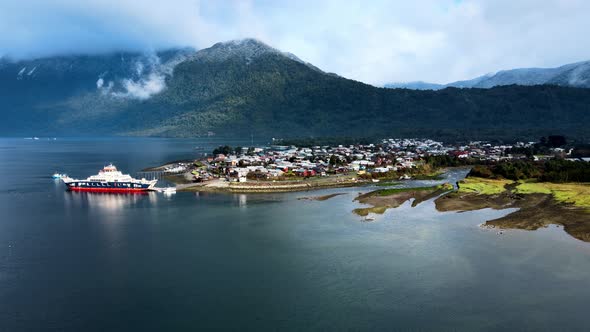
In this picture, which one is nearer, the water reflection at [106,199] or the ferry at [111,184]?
the water reflection at [106,199]

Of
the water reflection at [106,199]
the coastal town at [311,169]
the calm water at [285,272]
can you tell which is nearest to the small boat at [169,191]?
the water reflection at [106,199]

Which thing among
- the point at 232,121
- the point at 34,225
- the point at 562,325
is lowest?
the point at 562,325

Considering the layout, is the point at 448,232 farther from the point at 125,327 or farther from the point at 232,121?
the point at 232,121

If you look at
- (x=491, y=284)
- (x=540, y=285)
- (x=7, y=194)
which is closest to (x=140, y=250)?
(x=491, y=284)

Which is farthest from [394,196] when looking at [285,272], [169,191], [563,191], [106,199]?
[106,199]

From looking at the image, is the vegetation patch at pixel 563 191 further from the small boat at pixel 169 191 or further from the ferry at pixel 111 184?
the ferry at pixel 111 184

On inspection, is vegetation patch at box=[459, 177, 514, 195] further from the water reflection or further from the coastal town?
the water reflection
